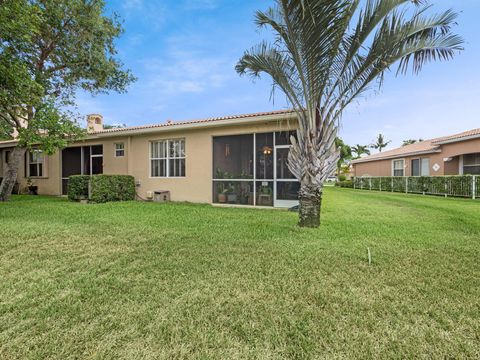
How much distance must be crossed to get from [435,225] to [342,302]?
5.81 m

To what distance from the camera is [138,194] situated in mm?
13078

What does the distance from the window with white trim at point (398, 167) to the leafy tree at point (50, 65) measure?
22.5 metres

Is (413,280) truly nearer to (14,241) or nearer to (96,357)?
(96,357)

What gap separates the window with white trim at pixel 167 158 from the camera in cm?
1221

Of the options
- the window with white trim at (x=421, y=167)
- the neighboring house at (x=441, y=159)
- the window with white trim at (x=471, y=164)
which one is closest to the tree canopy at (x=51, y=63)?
the neighboring house at (x=441, y=159)

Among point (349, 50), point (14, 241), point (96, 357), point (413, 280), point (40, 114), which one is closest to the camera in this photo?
point (96, 357)

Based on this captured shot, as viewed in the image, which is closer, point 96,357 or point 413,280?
point 96,357

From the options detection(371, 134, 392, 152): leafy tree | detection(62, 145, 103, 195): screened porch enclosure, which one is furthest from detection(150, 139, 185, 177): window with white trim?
detection(371, 134, 392, 152): leafy tree

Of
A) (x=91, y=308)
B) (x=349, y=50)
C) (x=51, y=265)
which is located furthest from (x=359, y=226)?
(x=51, y=265)

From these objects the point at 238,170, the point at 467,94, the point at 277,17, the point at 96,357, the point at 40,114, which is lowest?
the point at 96,357

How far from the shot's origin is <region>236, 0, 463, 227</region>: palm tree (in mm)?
5227

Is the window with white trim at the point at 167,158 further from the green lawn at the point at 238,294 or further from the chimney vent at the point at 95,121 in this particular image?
the chimney vent at the point at 95,121

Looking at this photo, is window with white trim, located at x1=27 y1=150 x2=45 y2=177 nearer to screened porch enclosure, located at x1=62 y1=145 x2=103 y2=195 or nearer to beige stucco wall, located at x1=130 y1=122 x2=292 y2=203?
screened porch enclosure, located at x1=62 y1=145 x2=103 y2=195

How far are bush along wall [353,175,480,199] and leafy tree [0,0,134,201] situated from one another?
1930 centimetres
